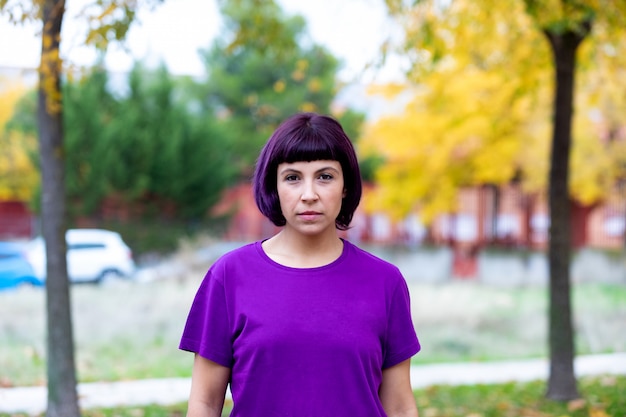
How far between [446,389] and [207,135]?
20.4 meters

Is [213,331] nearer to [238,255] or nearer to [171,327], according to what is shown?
[238,255]

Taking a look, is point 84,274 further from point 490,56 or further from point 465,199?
point 490,56

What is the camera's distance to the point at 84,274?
2342 centimetres

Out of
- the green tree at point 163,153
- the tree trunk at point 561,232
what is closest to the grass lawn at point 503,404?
the tree trunk at point 561,232

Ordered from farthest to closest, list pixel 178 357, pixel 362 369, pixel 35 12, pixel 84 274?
pixel 84 274 < pixel 178 357 < pixel 35 12 < pixel 362 369

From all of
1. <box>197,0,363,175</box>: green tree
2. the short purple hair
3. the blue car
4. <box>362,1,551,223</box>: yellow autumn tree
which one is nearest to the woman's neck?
the short purple hair

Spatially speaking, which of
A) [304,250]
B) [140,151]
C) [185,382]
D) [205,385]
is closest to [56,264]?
[185,382]

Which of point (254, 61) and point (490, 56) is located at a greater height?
point (254, 61)

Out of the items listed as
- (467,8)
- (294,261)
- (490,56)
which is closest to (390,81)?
(490,56)

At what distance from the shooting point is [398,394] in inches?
88.3

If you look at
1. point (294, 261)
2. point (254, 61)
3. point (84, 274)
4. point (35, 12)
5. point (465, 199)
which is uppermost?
point (254, 61)

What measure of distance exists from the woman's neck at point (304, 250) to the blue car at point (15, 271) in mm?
20689

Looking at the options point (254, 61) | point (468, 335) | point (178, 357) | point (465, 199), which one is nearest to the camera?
point (178, 357)

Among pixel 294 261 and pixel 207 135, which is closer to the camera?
pixel 294 261
